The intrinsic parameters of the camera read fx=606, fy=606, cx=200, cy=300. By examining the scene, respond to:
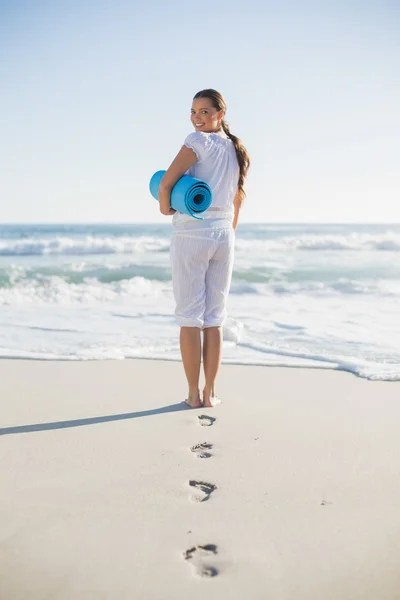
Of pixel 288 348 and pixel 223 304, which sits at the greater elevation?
pixel 223 304

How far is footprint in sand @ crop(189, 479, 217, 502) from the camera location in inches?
83.8

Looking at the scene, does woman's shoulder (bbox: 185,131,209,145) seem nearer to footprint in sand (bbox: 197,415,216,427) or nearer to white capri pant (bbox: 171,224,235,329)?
white capri pant (bbox: 171,224,235,329)

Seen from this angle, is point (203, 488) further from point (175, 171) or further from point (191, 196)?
point (175, 171)

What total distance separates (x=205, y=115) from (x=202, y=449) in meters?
1.65

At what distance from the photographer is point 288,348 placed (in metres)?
4.65

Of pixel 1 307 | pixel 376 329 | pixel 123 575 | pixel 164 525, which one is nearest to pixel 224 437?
pixel 164 525

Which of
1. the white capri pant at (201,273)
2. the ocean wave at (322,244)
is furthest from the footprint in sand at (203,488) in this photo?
the ocean wave at (322,244)

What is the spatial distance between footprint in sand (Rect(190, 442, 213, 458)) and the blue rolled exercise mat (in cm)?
108

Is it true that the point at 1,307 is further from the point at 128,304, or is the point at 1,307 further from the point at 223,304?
the point at 223,304

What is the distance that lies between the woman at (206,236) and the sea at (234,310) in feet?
3.15

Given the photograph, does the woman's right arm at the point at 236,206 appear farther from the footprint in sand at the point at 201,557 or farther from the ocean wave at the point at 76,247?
the ocean wave at the point at 76,247

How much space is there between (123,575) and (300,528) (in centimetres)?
59

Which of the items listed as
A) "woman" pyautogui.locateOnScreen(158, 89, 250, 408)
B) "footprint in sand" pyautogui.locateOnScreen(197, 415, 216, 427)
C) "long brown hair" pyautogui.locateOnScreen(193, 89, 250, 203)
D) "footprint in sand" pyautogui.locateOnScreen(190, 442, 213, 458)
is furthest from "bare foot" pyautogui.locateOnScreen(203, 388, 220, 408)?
"long brown hair" pyautogui.locateOnScreen(193, 89, 250, 203)

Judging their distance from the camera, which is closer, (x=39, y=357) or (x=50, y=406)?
(x=50, y=406)
